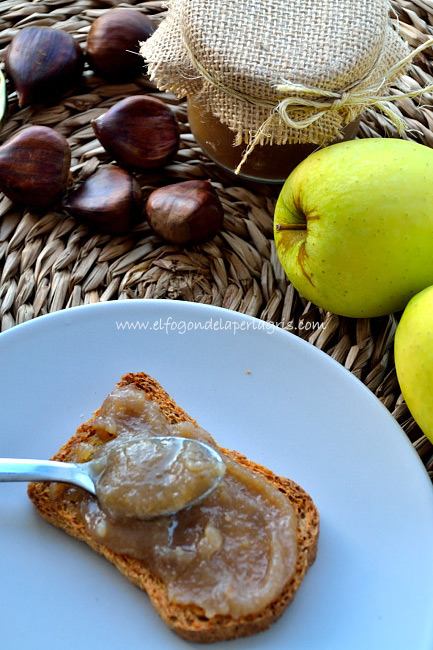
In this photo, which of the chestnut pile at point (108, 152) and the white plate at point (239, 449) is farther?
the chestnut pile at point (108, 152)

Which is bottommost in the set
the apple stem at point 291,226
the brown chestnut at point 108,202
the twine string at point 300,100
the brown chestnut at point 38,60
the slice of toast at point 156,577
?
the slice of toast at point 156,577

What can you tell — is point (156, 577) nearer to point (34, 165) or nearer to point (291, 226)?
point (291, 226)

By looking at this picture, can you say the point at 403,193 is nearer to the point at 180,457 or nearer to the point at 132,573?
the point at 180,457

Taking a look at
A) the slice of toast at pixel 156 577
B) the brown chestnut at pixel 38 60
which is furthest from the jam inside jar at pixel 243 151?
the slice of toast at pixel 156 577

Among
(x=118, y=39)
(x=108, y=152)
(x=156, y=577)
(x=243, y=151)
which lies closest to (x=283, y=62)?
(x=243, y=151)

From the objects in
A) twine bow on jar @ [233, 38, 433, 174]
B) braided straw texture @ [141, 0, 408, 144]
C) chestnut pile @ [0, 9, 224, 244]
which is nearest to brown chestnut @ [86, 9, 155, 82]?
chestnut pile @ [0, 9, 224, 244]

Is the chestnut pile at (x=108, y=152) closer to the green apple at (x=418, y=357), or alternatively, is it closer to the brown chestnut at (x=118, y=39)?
the brown chestnut at (x=118, y=39)
